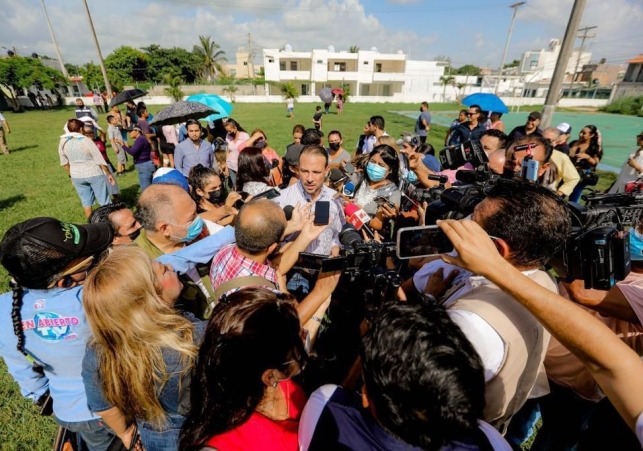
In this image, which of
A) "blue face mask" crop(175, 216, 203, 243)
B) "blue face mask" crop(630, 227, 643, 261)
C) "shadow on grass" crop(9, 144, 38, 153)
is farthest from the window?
"blue face mask" crop(630, 227, 643, 261)

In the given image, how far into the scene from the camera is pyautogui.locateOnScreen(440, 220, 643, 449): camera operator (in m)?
0.98

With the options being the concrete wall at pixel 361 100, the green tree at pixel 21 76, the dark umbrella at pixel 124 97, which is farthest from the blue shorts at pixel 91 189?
the concrete wall at pixel 361 100

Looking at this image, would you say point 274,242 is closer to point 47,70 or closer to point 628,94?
point 47,70

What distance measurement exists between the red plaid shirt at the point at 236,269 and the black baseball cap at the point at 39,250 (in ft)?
2.54

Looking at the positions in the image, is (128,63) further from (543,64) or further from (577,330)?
(543,64)

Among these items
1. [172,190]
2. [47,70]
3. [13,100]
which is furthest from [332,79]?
[172,190]

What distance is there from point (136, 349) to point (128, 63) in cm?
7102

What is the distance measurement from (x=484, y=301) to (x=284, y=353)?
90cm

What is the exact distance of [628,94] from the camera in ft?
138

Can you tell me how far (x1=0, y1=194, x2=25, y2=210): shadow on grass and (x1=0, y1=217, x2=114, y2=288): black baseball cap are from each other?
836 cm

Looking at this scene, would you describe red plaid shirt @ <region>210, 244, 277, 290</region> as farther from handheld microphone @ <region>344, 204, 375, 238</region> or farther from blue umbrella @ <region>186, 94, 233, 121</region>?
blue umbrella @ <region>186, 94, 233, 121</region>

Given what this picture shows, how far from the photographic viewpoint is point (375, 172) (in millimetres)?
3660

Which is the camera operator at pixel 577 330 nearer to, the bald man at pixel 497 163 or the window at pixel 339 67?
the bald man at pixel 497 163

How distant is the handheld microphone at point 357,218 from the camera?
2668 millimetres
